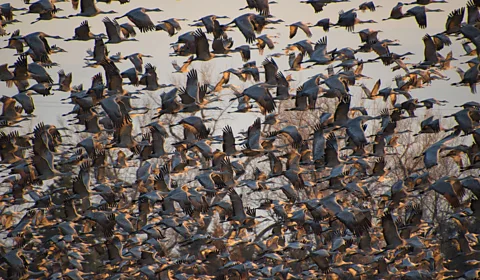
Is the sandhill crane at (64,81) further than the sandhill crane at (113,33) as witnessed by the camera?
Yes

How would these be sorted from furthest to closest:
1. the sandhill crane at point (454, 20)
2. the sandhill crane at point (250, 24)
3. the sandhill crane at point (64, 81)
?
the sandhill crane at point (64, 81) < the sandhill crane at point (250, 24) < the sandhill crane at point (454, 20)

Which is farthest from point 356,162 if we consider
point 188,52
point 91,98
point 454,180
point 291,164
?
point 91,98

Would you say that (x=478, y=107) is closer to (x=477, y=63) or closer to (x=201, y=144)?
(x=477, y=63)

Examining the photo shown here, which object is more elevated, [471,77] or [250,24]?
[250,24]

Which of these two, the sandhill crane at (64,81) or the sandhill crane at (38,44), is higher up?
the sandhill crane at (38,44)

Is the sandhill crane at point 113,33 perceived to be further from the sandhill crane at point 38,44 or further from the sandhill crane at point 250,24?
the sandhill crane at point 250,24

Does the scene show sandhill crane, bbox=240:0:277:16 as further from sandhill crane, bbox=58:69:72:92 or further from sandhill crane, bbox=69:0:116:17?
sandhill crane, bbox=58:69:72:92

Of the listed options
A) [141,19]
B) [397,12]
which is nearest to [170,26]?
[141,19]

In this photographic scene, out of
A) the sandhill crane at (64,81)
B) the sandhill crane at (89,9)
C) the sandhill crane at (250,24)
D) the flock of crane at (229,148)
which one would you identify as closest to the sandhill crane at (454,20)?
the flock of crane at (229,148)

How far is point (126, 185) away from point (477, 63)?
10035 millimetres

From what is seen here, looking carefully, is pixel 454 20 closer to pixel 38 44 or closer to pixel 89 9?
pixel 89 9

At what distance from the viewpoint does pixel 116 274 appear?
984 inches

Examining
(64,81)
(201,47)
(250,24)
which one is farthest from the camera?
(64,81)

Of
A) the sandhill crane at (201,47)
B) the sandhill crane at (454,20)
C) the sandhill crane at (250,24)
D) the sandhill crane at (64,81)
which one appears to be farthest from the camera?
the sandhill crane at (64,81)
